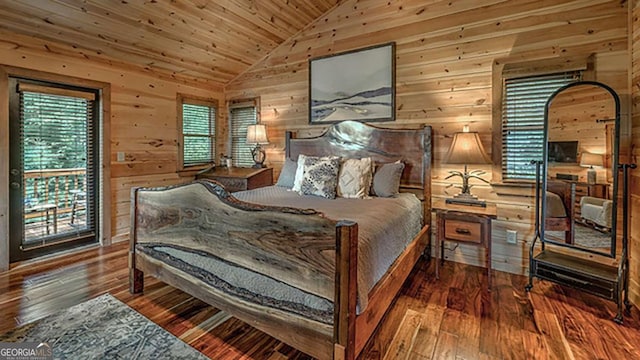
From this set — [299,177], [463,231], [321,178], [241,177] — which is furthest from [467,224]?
[241,177]

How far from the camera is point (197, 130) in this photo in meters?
4.80

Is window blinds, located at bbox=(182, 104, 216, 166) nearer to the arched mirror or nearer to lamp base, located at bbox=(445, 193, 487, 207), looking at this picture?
lamp base, located at bbox=(445, 193, 487, 207)

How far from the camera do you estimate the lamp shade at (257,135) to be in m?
4.39

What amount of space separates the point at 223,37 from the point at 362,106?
200 centimetres

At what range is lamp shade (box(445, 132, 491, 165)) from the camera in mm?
2814

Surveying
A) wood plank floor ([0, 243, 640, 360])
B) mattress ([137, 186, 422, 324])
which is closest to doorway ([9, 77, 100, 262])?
wood plank floor ([0, 243, 640, 360])

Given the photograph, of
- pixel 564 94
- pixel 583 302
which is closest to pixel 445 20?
pixel 564 94

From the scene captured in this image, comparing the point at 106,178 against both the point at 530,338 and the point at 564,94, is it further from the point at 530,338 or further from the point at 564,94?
the point at 564,94

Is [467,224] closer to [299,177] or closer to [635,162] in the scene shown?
[635,162]

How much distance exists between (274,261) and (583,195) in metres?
2.58

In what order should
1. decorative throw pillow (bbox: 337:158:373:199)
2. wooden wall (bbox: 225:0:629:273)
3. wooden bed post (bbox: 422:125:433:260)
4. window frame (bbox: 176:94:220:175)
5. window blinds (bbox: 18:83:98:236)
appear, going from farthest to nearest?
window frame (bbox: 176:94:220:175) < wooden bed post (bbox: 422:125:433:260) < window blinds (bbox: 18:83:98:236) < decorative throw pillow (bbox: 337:158:373:199) < wooden wall (bbox: 225:0:629:273)

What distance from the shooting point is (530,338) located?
1959mm

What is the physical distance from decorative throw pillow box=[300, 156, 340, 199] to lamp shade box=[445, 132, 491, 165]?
1.15 metres

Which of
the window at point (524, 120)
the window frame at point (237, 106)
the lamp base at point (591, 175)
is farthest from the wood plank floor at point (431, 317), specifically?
the window frame at point (237, 106)
